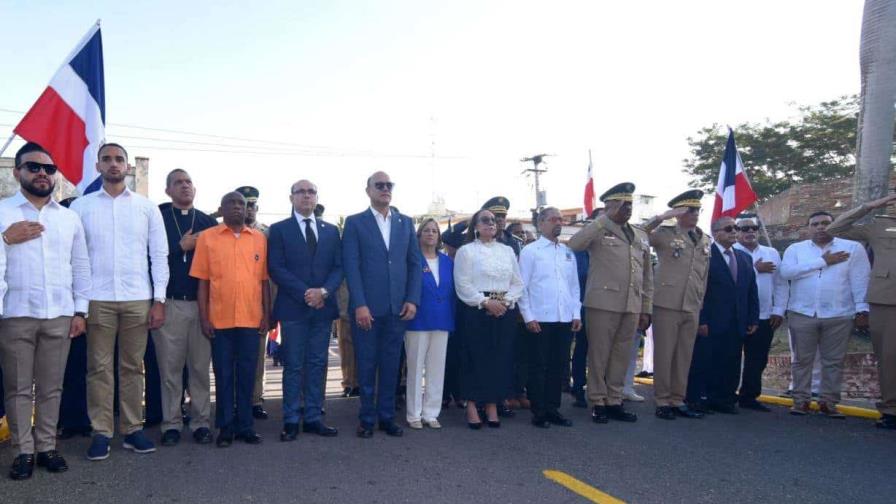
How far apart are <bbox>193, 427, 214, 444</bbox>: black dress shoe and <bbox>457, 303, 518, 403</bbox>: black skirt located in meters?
2.16

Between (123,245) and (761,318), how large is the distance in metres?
6.29

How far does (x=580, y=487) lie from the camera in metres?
4.20

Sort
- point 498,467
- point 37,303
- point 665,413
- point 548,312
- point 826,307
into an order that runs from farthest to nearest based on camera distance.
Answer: point 826,307
point 665,413
point 548,312
point 498,467
point 37,303

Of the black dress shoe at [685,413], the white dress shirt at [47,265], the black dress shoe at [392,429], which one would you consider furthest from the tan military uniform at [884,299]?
the white dress shirt at [47,265]

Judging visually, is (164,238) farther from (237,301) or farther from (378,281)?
(378,281)

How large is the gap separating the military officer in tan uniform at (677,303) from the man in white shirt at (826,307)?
1.12m

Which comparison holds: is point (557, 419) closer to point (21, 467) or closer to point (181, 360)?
point (181, 360)

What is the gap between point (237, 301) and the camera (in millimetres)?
5152

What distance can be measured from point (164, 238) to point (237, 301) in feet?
2.33

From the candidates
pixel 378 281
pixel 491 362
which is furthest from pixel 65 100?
pixel 491 362

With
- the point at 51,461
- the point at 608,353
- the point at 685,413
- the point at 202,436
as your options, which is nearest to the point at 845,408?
the point at 685,413

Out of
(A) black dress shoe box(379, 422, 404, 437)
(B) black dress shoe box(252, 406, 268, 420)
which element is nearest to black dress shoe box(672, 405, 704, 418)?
(A) black dress shoe box(379, 422, 404, 437)

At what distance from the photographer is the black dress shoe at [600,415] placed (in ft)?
20.3

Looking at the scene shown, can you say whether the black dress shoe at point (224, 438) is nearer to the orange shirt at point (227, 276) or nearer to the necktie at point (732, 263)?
the orange shirt at point (227, 276)
